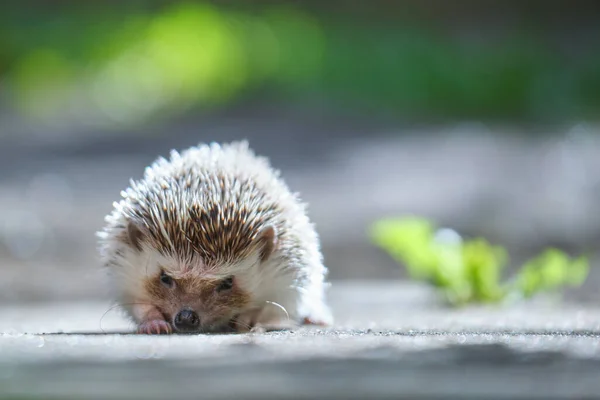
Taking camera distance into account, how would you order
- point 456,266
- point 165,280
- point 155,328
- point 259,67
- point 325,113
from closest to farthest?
point 155,328 < point 165,280 < point 456,266 < point 325,113 < point 259,67

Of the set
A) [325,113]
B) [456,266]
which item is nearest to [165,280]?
[456,266]

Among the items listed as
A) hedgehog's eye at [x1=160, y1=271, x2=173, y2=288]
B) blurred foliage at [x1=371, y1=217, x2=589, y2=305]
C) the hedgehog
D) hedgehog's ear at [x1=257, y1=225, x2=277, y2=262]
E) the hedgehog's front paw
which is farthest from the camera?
blurred foliage at [x1=371, y1=217, x2=589, y2=305]

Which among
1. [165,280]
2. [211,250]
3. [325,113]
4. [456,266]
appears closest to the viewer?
[211,250]

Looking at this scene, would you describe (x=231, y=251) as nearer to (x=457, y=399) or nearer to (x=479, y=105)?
(x=457, y=399)

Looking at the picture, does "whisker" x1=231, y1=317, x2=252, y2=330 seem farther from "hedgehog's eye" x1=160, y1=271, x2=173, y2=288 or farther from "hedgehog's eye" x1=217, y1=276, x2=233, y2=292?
"hedgehog's eye" x1=160, y1=271, x2=173, y2=288

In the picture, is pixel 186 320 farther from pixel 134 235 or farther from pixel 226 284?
pixel 134 235

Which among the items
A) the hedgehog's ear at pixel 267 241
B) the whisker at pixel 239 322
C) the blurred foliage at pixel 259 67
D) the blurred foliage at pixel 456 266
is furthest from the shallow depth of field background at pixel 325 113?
the whisker at pixel 239 322

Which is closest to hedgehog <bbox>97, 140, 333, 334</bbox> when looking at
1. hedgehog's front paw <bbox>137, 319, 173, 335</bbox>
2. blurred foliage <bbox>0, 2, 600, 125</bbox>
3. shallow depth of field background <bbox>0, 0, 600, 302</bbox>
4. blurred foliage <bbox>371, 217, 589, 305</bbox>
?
hedgehog's front paw <bbox>137, 319, 173, 335</bbox>

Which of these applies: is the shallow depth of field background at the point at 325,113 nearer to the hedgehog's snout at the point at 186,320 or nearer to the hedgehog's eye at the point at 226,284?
the hedgehog's eye at the point at 226,284
